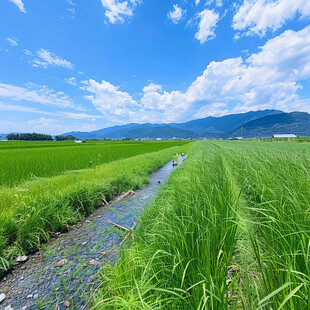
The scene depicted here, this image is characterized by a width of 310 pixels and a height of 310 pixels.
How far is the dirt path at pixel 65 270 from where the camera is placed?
7.17 feet

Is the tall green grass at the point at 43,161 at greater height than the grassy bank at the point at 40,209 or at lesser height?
greater

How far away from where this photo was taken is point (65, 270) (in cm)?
270

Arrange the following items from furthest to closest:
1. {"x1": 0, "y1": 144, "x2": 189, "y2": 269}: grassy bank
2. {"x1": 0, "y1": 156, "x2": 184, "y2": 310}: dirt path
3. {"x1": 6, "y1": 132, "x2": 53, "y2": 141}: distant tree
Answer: {"x1": 6, "y1": 132, "x2": 53, "y2": 141}: distant tree, {"x1": 0, "y1": 144, "x2": 189, "y2": 269}: grassy bank, {"x1": 0, "y1": 156, "x2": 184, "y2": 310}: dirt path

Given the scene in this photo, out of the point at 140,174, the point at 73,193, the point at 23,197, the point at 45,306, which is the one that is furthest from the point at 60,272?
the point at 140,174

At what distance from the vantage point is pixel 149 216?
3.65 m

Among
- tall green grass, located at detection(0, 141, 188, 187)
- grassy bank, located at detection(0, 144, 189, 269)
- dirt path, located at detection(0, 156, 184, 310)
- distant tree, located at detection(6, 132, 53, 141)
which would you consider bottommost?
dirt path, located at detection(0, 156, 184, 310)

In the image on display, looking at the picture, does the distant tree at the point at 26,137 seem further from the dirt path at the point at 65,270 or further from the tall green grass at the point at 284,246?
the tall green grass at the point at 284,246

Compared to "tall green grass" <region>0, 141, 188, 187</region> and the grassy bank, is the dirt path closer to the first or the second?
the grassy bank

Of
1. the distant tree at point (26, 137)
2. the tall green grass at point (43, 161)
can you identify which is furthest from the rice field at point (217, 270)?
the distant tree at point (26, 137)

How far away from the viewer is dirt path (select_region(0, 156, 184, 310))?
219 centimetres

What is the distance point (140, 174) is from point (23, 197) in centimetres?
593

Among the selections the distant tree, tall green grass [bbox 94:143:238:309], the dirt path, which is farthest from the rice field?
the distant tree

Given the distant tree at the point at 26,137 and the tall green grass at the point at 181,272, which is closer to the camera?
the tall green grass at the point at 181,272

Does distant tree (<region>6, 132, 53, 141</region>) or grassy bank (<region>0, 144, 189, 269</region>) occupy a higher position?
distant tree (<region>6, 132, 53, 141</region>)
